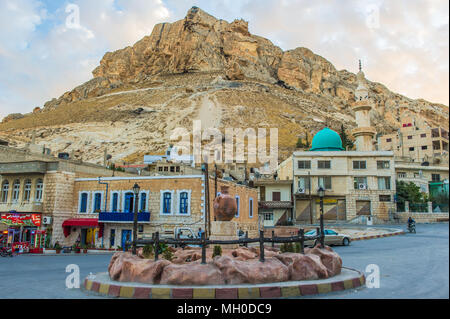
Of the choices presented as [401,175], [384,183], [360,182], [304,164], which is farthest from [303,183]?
[401,175]

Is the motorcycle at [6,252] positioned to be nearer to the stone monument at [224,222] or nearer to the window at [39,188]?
the window at [39,188]

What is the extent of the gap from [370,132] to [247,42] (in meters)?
116

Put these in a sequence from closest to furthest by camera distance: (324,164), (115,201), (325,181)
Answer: (115,201) → (325,181) → (324,164)

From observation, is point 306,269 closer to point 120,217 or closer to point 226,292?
point 226,292

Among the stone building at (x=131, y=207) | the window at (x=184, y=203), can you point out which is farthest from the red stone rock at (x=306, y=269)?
the window at (x=184, y=203)

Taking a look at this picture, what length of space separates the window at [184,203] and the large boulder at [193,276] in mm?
15236

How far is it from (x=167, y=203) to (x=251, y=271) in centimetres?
1660

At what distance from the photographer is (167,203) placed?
1000 inches

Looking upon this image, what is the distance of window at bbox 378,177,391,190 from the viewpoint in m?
Result: 41.8

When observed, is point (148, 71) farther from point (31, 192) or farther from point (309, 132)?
point (31, 192)
